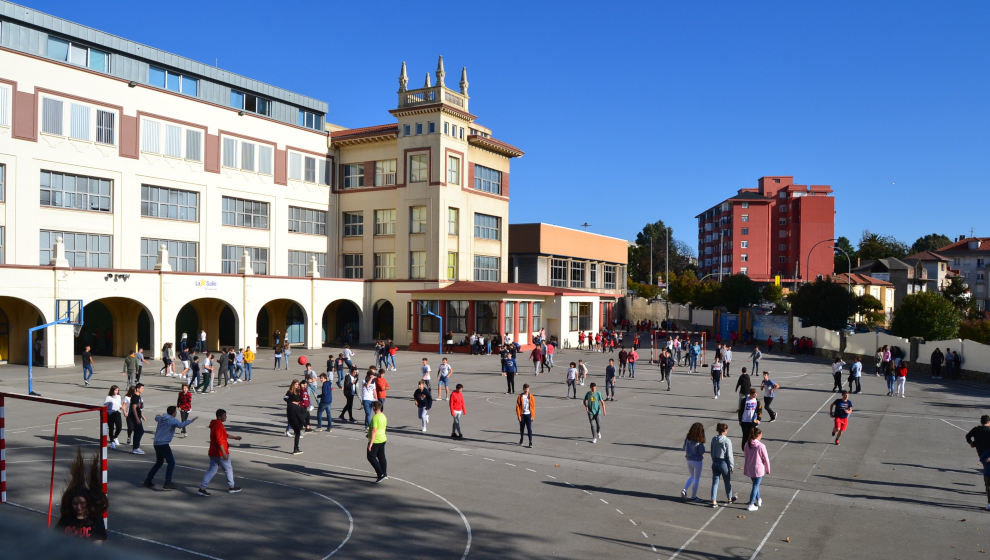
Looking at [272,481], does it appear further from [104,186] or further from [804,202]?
[804,202]

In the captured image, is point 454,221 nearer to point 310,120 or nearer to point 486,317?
point 486,317

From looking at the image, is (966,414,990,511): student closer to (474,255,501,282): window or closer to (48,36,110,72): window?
(474,255,501,282): window

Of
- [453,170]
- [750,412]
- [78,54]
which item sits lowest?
[750,412]

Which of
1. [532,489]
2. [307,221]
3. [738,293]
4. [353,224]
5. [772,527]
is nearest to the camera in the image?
Result: [772,527]

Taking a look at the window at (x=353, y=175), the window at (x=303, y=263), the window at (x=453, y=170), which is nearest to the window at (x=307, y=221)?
the window at (x=303, y=263)

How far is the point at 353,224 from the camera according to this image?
59312 millimetres

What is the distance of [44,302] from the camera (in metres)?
36.1

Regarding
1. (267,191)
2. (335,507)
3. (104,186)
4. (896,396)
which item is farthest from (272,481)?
(267,191)

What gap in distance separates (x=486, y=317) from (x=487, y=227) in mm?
11642

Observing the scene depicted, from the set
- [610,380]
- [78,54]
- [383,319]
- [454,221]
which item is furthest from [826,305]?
[78,54]

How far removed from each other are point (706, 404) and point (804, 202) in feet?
327

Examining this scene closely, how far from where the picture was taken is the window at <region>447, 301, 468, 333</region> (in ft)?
171

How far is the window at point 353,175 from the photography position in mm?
58531

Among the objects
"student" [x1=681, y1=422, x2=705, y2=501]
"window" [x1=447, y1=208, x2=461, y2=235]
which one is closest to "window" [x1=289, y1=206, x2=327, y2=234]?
"window" [x1=447, y1=208, x2=461, y2=235]
